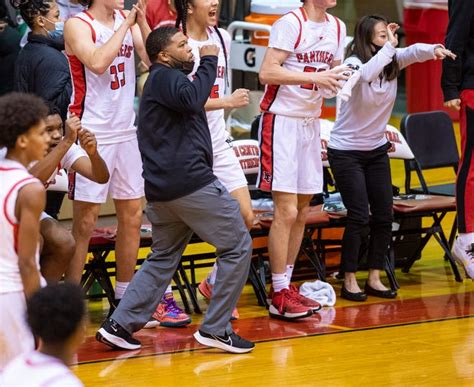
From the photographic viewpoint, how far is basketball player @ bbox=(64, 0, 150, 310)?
6246 mm

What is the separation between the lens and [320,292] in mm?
7141

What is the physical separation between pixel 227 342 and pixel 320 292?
1296 mm

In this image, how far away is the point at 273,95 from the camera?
6.78 metres

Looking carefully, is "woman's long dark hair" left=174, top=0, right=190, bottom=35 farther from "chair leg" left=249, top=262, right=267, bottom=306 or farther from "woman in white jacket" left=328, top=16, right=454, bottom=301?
"chair leg" left=249, top=262, right=267, bottom=306

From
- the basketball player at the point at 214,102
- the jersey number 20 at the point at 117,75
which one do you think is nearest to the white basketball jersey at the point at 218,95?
the basketball player at the point at 214,102

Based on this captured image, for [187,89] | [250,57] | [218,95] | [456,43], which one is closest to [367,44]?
[456,43]

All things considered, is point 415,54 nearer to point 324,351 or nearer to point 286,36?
point 286,36

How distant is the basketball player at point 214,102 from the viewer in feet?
20.8

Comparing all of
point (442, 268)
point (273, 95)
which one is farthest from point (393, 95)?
point (442, 268)

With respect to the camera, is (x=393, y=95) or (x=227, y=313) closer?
(x=227, y=313)

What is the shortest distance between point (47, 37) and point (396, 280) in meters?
2.77

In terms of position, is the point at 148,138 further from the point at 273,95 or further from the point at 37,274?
the point at 37,274

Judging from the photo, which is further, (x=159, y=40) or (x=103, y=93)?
(x=103, y=93)

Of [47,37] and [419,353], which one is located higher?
[47,37]
